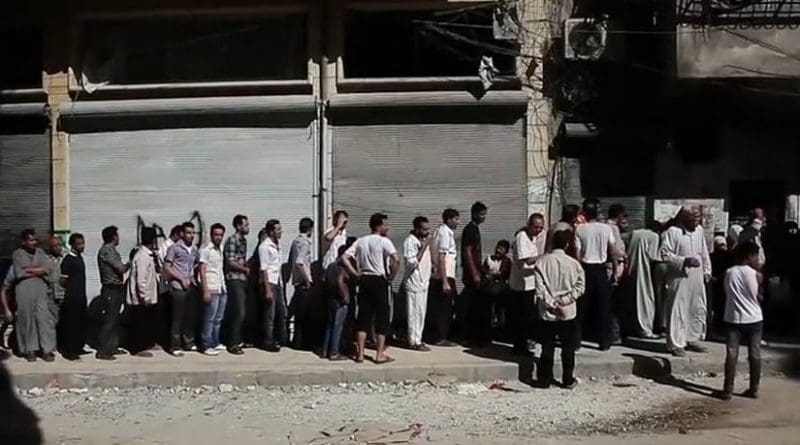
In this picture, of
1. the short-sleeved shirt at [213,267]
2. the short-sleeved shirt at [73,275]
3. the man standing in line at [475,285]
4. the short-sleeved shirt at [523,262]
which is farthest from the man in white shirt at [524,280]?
the short-sleeved shirt at [73,275]

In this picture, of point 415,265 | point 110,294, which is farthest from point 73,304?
point 415,265

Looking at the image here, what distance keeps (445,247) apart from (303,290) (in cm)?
192

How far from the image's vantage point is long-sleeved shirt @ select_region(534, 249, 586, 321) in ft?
36.2

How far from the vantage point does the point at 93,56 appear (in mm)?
14984

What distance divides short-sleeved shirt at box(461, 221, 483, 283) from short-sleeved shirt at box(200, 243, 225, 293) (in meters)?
3.07

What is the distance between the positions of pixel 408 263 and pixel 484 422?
3403 millimetres

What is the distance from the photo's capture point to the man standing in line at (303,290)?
13.4 m

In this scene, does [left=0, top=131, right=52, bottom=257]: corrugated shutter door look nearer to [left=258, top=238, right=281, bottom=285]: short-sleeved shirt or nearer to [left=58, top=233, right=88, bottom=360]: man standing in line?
[left=58, top=233, right=88, bottom=360]: man standing in line

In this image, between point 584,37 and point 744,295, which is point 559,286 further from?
point 584,37

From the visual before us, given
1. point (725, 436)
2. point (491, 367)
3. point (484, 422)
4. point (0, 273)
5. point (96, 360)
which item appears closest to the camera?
point (725, 436)

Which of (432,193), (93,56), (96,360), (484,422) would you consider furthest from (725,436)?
(93,56)

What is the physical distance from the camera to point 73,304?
13055mm

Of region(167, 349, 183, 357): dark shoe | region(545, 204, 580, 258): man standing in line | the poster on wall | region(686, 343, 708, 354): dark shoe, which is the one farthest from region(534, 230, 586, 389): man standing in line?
region(167, 349, 183, 357): dark shoe

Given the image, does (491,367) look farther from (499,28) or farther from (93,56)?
(93,56)
